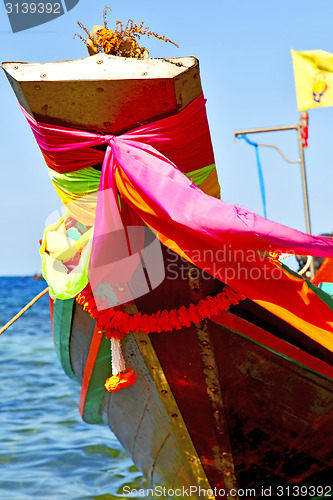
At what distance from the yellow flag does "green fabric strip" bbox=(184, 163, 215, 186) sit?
4.87 meters

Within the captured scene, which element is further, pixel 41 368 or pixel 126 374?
pixel 41 368

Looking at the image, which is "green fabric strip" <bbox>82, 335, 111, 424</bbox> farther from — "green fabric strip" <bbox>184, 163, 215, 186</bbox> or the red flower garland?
"green fabric strip" <bbox>184, 163, 215, 186</bbox>

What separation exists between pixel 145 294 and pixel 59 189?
0.73 meters

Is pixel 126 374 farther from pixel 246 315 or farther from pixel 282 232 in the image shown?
pixel 282 232

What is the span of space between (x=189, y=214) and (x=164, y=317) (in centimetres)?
65

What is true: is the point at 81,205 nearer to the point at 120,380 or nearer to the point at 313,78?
the point at 120,380

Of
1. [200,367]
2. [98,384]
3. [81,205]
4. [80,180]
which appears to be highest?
[80,180]

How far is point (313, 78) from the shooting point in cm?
743

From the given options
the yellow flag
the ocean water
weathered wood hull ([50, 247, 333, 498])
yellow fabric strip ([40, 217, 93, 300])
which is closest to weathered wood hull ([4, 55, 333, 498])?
weathered wood hull ([50, 247, 333, 498])

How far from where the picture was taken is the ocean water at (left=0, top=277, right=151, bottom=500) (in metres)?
4.89

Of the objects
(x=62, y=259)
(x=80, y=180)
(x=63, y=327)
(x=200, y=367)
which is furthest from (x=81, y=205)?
(x=63, y=327)

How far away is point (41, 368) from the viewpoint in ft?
37.2

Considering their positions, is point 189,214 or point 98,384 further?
point 98,384

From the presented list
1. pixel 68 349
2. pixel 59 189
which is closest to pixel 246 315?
pixel 59 189
